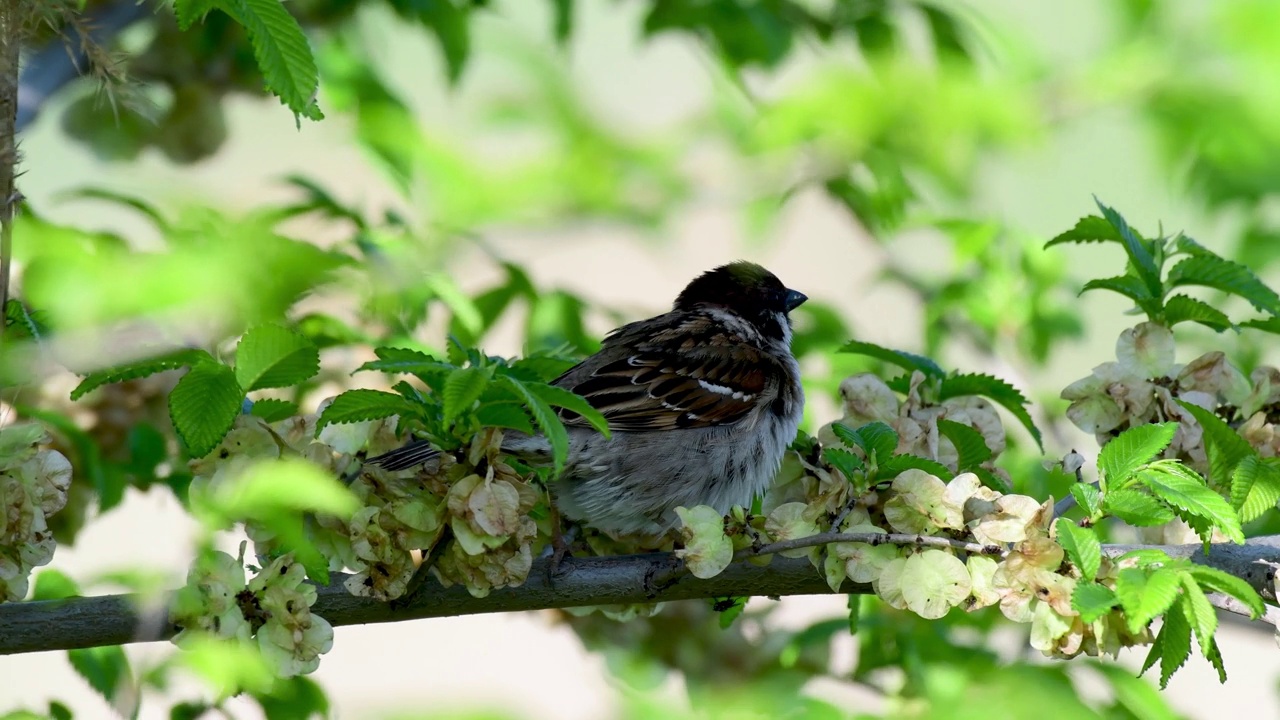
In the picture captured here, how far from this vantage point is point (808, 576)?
88.1 inches

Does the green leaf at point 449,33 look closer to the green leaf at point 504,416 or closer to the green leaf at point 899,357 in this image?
the green leaf at point 899,357

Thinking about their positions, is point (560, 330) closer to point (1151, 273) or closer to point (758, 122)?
point (758, 122)

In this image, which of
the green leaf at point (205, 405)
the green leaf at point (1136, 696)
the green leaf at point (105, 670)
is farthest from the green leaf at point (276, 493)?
the green leaf at point (1136, 696)

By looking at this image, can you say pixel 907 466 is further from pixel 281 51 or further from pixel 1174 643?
pixel 281 51

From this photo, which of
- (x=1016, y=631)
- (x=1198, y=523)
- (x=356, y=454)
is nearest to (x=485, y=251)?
(x=356, y=454)

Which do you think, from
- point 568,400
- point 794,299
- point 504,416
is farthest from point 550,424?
point 794,299

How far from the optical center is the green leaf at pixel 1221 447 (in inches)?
85.4

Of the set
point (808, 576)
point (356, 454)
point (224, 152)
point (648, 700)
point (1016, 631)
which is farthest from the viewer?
point (224, 152)

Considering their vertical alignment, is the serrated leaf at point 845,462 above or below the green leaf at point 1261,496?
above

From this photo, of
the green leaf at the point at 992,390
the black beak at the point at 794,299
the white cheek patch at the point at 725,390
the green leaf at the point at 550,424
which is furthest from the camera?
the black beak at the point at 794,299

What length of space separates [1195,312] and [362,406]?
1.50 m

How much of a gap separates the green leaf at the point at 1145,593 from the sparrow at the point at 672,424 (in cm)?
133

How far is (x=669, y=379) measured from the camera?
3.71 meters

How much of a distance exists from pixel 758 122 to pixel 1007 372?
1187mm
